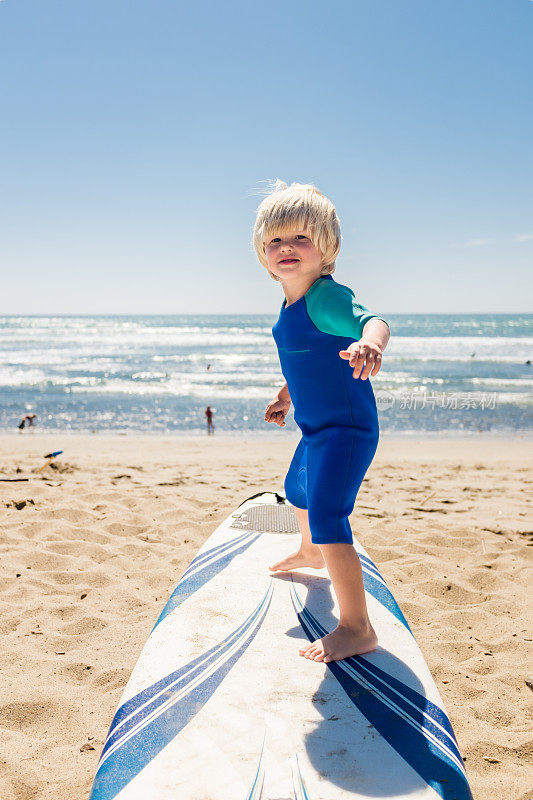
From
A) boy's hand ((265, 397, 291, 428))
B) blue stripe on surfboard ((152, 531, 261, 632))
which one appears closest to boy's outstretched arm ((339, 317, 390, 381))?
boy's hand ((265, 397, 291, 428))

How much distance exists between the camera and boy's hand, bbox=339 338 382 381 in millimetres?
1710

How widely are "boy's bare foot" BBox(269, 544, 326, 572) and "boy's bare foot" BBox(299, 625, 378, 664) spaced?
0.64m

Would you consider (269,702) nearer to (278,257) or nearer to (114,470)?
(278,257)

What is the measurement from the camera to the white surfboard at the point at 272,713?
1.51 metres

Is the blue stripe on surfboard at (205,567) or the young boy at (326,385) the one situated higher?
the young boy at (326,385)

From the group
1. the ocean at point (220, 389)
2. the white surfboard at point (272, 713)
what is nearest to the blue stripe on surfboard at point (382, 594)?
the white surfboard at point (272, 713)

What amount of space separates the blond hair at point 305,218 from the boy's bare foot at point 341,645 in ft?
4.64

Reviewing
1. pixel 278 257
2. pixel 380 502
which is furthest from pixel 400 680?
pixel 380 502

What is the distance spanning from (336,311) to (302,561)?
1398 mm

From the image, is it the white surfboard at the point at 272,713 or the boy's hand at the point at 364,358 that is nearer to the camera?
the white surfboard at the point at 272,713

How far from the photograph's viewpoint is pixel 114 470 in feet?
22.9

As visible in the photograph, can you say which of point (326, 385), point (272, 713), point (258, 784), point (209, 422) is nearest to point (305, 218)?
point (326, 385)

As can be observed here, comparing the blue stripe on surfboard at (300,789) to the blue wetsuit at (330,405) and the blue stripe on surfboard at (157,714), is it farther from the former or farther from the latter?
the blue wetsuit at (330,405)

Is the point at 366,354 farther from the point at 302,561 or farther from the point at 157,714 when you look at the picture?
→ the point at 302,561
